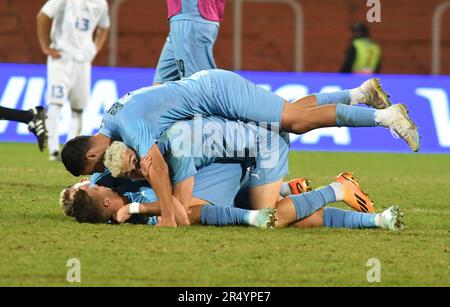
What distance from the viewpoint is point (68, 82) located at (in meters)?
13.1

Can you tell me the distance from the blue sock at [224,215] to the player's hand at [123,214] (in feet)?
1.66

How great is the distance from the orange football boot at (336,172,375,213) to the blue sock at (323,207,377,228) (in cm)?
12

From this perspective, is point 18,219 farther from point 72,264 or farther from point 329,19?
point 329,19

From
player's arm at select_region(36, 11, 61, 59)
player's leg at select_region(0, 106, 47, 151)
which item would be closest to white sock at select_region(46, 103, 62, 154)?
player's arm at select_region(36, 11, 61, 59)

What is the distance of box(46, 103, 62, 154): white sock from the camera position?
42.7 feet

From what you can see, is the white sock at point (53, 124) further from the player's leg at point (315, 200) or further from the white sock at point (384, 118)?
the white sock at point (384, 118)

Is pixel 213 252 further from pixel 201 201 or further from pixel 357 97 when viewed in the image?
pixel 357 97

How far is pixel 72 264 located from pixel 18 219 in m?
1.95

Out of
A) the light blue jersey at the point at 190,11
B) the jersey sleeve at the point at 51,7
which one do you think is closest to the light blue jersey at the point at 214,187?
the light blue jersey at the point at 190,11

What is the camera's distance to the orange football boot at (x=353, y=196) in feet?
26.3

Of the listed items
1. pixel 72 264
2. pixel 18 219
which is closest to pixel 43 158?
pixel 18 219

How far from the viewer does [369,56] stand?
17.9 m

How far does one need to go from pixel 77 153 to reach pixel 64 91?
5528 millimetres
